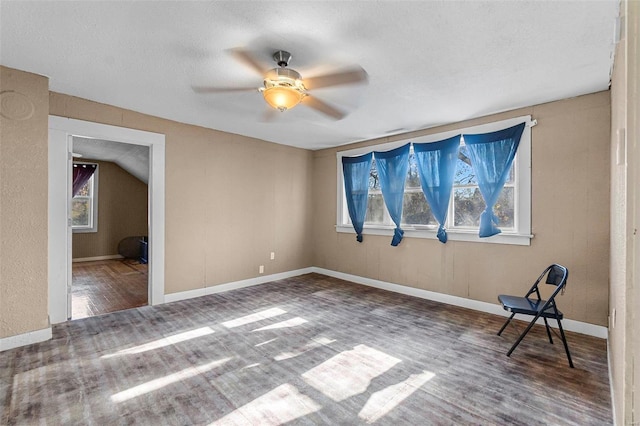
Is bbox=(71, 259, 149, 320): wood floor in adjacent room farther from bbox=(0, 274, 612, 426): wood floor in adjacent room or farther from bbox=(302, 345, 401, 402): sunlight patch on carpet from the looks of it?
bbox=(302, 345, 401, 402): sunlight patch on carpet

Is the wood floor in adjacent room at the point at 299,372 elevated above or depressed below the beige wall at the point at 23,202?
below

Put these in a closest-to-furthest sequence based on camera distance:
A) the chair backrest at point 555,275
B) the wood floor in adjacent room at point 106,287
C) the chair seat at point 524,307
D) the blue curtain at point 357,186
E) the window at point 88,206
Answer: the chair seat at point 524,307 < the chair backrest at point 555,275 < the wood floor in adjacent room at point 106,287 < the blue curtain at point 357,186 < the window at point 88,206

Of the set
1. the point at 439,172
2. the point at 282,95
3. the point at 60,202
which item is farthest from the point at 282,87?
the point at 60,202

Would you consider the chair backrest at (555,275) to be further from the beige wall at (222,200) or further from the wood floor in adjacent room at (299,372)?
the beige wall at (222,200)

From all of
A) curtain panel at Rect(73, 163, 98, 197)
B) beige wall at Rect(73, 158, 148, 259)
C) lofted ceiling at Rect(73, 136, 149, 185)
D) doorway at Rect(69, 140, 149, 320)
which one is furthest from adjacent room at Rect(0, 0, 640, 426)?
beige wall at Rect(73, 158, 148, 259)

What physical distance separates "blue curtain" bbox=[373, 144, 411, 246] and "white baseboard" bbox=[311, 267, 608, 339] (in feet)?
2.40

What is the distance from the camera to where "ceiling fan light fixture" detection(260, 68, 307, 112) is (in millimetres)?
2287

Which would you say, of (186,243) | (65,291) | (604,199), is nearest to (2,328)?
(65,291)

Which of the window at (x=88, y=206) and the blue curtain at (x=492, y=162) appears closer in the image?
the blue curtain at (x=492, y=162)

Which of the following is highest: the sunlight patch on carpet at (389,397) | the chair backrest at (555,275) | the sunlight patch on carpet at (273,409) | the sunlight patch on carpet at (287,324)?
the chair backrest at (555,275)

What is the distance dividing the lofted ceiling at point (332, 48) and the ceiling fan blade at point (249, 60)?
0.05 m

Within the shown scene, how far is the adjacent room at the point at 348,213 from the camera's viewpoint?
186cm

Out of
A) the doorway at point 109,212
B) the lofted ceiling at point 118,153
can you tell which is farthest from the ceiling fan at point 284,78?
the doorway at point 109,212

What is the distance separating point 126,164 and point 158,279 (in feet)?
14.4
